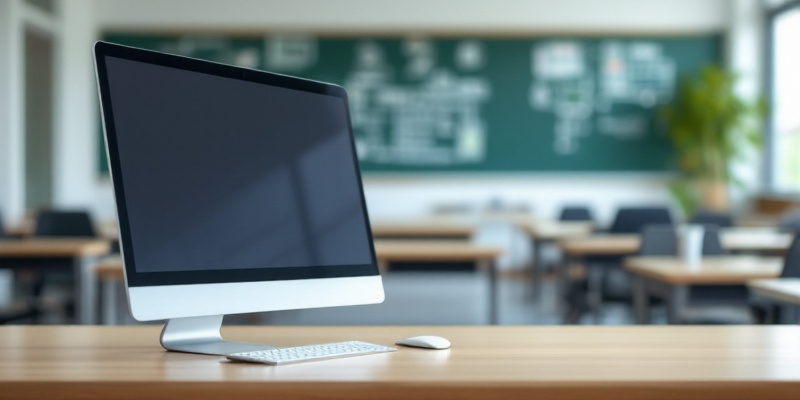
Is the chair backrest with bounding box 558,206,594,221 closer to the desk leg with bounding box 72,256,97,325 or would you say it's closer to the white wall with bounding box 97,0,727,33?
the white wall with bounding box 97,0,727,33

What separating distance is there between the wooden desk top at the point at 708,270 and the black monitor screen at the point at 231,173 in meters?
1.78

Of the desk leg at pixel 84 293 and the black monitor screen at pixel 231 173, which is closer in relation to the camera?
the black monitor screen at pixel 231 173

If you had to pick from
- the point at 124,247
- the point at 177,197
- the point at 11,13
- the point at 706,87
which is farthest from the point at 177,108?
the point at 706,87

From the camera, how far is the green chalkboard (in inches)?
344

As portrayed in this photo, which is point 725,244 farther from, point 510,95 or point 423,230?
point 510,95

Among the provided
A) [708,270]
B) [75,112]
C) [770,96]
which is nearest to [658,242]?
[708,270]

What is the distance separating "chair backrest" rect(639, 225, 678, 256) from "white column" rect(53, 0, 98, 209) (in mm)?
5694

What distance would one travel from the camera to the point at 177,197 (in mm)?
1326

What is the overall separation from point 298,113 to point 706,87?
7.37 meters

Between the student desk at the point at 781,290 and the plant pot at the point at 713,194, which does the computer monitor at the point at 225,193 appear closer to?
the student desk at the point at 781,290

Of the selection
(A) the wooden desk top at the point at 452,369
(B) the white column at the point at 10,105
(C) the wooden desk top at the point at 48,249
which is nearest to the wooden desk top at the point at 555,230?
(C) the wooden desk top at the point at 48,249

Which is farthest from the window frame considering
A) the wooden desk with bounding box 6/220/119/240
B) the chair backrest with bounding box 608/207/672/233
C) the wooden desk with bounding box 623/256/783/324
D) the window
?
the wooden desk with bounding box 6/220/119/240

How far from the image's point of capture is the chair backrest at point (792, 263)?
2982 mm

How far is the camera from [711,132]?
8195 millimetres
